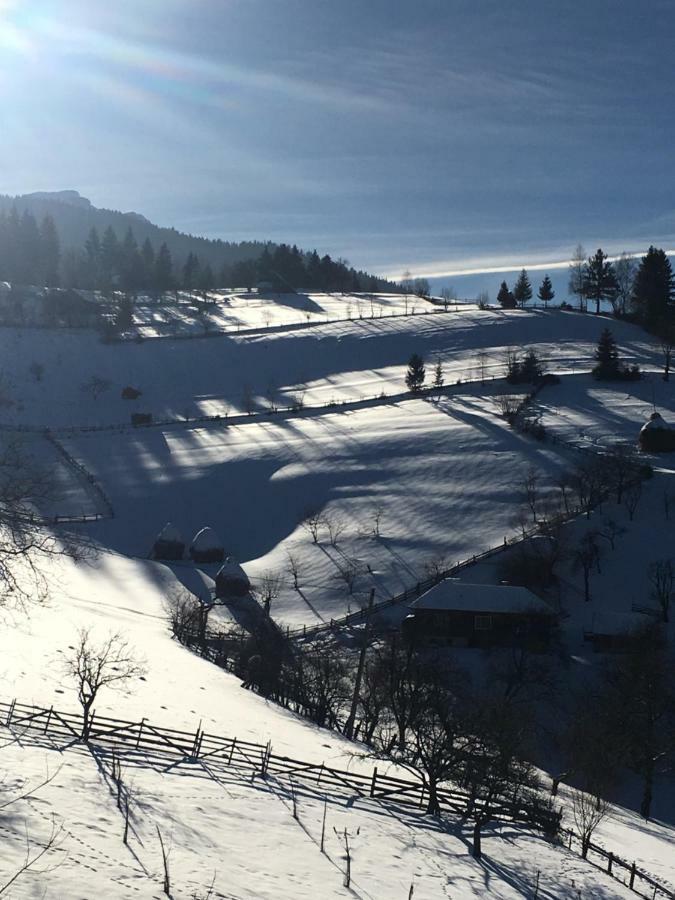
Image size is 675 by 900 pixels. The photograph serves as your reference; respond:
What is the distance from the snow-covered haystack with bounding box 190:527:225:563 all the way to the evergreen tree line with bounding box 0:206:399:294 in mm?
104204

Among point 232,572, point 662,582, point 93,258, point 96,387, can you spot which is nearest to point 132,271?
point 93,258

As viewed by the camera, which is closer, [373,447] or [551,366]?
[373,447]

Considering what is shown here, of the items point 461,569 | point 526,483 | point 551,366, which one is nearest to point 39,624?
point 461,569

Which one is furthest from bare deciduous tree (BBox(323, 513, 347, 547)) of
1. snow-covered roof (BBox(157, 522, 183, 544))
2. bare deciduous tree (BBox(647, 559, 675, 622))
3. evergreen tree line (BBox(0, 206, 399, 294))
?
evergreen tree line (BBox(0, 206, 399, 294))

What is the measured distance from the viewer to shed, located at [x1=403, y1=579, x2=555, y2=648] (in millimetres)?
41219

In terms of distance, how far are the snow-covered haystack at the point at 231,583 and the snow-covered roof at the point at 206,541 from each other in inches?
250

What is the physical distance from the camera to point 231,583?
46.4 metres

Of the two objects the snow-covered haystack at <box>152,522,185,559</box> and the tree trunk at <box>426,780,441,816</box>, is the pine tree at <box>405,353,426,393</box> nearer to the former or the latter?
the snow-covered haystack at <box>152,522,185,559</box>

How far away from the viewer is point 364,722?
3425cm

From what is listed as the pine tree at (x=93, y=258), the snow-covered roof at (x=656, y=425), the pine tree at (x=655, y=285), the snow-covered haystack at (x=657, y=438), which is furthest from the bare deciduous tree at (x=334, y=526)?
the pine tree at (x=93, y=258)

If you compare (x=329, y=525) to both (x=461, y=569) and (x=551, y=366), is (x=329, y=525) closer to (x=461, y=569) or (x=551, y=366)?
(x=461, y=569)

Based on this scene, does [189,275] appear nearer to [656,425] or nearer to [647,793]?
[656,425]

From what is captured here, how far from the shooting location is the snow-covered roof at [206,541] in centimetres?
5322

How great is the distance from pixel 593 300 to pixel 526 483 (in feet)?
226
